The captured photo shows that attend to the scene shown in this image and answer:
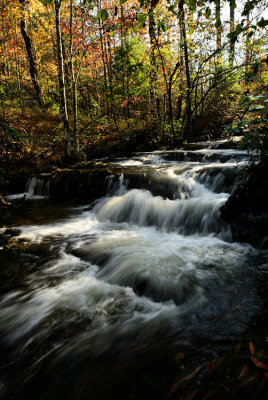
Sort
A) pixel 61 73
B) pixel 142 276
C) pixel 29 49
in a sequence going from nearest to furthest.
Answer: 1. pixel 142 276
2. pixel 61 73
3. pixel 29 49

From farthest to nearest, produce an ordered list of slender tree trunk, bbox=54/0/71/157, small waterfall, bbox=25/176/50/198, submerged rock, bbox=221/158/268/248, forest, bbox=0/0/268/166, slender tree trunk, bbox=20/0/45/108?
slender tree trunk, bbox=20/0/45/108 < forest, bbox=0/0/268/166 < small waterfall, bbox=25/176/50/198 < slender tree trunk, bbox=54/0/71/157 < submerged rock, bbox=221/158/268/248

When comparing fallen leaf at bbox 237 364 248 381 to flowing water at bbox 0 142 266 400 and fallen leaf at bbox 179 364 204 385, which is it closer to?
fallen leaf at bbox 179 364 204 385

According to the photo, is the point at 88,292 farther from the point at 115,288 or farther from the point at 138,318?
the point at 138,318

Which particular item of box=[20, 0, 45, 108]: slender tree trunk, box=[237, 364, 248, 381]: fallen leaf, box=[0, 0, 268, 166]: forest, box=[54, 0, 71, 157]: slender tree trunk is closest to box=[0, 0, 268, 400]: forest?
box=[237, 364, 248, 381]: fallen leaf

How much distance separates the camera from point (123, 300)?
298 centimetres

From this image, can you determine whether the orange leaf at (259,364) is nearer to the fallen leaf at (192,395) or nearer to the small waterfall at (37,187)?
the fallen leaf at (192,395)

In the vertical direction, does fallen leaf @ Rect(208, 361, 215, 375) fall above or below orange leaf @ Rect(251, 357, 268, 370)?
below

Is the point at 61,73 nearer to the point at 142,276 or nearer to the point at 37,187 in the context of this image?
the point at 37,187

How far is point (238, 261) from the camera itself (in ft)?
12.0

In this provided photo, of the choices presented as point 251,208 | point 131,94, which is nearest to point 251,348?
point 251,208

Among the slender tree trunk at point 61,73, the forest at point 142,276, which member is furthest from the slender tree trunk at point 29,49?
the forest at point 142,276

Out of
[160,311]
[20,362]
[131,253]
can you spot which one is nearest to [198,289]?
[160,311]

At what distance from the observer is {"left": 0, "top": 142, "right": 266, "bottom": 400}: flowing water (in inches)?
77.8

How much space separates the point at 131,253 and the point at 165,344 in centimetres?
198
